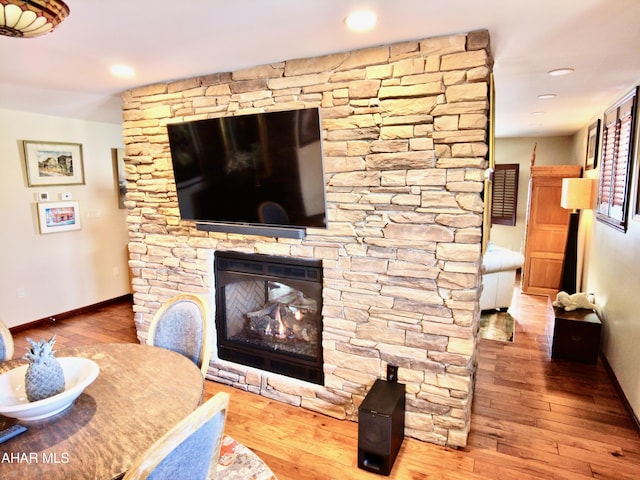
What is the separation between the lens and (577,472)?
2166 mm

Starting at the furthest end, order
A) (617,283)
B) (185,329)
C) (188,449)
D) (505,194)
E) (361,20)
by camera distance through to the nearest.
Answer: (505,194) → (617,283) → (185,329) → (361,20) → (188,449)

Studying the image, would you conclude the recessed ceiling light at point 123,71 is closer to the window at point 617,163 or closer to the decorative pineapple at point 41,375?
the decorative pineapple at point 41,375

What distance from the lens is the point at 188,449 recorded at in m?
1.08

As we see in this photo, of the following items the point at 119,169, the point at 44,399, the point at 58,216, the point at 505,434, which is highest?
the point at 119,169

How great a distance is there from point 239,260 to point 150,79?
1.48 m

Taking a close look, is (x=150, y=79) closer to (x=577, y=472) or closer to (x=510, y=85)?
(x=510, y=85)

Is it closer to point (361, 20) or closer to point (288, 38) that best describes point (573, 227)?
point (361, 20)

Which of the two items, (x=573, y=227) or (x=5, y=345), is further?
(x=573, y=227)

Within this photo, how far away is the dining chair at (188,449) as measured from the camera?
0.96m

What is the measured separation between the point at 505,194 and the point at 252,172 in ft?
17.9

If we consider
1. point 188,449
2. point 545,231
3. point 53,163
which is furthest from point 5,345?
point 545,231

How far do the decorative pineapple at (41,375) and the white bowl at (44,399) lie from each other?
0.03 meters

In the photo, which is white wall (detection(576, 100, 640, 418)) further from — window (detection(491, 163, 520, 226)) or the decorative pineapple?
the decorative pineapple

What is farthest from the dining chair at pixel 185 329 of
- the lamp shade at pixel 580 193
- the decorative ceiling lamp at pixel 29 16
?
the lamp shade at pixel 580 193
